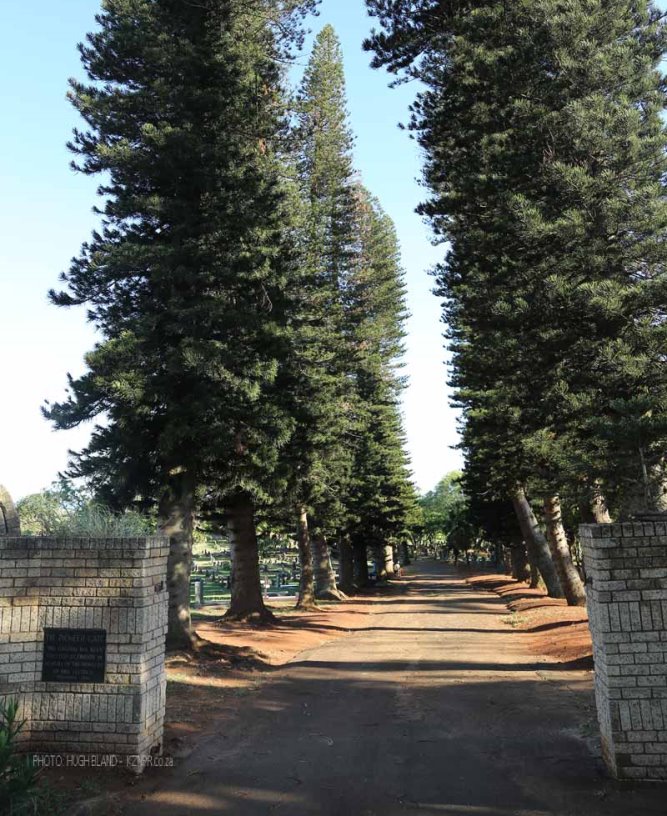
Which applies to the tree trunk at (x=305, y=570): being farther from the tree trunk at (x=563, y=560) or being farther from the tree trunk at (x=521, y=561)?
the tree trunk at (x=521, y=561)

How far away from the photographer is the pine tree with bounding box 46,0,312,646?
1414 centimetres

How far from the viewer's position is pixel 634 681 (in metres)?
6.04

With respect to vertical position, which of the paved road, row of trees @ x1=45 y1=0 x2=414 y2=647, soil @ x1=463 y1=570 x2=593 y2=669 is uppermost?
row of trees @ x1=45 y1=0 x2=414 y2=647

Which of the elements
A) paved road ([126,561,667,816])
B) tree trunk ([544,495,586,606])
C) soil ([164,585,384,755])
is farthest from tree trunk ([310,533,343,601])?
paved road ([126,561,667,816])

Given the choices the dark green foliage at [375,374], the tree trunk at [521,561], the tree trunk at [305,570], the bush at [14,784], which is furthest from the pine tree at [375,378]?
the bush at [14,784]

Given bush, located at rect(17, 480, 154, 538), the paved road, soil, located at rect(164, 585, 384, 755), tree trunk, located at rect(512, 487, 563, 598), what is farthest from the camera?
tree trunk, located at rect(512, 487, 563, 598)

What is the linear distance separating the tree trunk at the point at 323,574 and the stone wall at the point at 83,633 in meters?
26.4

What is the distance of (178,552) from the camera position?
46.6ft

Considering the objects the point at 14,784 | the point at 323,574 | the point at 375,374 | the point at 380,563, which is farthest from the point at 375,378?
the point at 14,784

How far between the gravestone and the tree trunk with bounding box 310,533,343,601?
83.9ft

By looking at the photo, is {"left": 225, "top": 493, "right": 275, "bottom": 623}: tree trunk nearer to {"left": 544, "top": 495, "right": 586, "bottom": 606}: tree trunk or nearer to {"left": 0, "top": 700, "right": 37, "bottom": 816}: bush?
{"left": 544, "top": 495, "right": 586, "bottom": 606}: tree trunk

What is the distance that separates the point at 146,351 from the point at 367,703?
8156 millimetres

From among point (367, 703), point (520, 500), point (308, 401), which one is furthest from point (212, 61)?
point (520, 500)

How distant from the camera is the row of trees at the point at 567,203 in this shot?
13.3 meters
